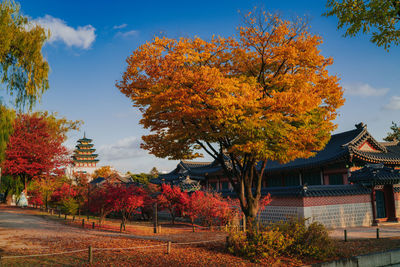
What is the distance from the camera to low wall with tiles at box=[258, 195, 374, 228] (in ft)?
65.3

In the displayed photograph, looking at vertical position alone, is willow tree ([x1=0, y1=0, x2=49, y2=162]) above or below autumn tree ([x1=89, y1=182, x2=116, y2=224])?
above

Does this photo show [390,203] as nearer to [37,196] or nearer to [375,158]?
[375,158]

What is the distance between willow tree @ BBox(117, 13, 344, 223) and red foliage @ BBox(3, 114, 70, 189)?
84.3 feet

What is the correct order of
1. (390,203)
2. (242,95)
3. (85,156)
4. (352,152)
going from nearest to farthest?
1. (242,95)
2. (352,152)
3. (390,203)
4. (85,156)

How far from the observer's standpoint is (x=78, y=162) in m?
101

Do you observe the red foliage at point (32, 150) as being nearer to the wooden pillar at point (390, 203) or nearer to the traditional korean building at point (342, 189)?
the traditional korean building at point (342, 189)

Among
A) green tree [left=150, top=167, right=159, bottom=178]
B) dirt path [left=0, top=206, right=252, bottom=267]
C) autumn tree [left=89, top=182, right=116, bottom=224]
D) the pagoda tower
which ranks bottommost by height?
dirt path [left=0, top=206, right=252, bottom=267]

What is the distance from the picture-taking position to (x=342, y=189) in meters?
21.2

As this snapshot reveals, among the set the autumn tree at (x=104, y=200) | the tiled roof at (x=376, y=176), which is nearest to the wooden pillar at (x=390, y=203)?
the tiled roof at (x=376, y=176)

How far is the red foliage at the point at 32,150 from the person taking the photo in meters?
32.8

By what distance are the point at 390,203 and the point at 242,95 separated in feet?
62.4

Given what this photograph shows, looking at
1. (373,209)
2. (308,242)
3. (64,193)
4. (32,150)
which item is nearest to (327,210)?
(373,209)

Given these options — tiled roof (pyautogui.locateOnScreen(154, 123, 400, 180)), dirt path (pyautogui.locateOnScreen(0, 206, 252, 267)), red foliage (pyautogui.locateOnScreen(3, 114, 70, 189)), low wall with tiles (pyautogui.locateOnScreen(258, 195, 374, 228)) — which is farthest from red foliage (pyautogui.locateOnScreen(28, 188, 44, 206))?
low wall with tiles (pyautogui.locateOnScreen(258, 195, 374, 228))

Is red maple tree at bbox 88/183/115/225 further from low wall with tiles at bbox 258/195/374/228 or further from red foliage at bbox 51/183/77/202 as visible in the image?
low wall with tiles at bbox 258/195/374/228
